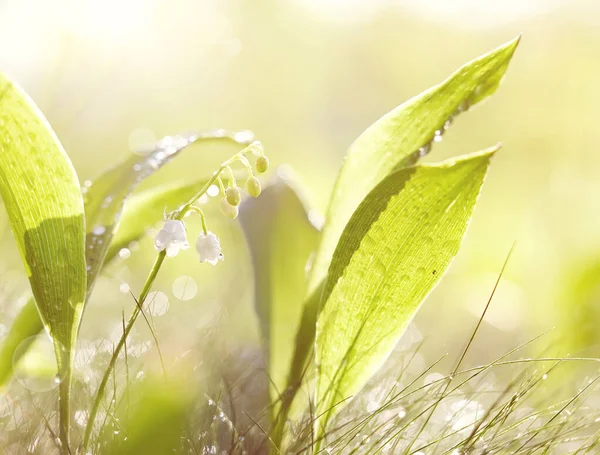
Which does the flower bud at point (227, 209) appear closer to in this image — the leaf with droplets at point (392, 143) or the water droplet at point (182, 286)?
the leaf with droplets at point (392, 143)

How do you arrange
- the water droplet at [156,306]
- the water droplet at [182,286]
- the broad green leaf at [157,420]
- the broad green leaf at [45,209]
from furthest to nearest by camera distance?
the water droplet at [182,286], the water droplet at [156,306], the broad green leaf at [45,209], the broad green leaf at [157,420]

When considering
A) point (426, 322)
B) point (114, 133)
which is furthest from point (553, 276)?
point (114, 133)

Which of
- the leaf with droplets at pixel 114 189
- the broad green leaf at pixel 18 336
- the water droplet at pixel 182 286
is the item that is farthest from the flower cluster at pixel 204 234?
the water droplet at pixel 182 286

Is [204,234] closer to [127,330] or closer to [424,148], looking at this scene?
[127,330]

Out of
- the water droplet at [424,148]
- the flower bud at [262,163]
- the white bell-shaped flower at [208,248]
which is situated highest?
the flower bud at [262,163]

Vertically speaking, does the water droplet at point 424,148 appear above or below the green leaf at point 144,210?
below

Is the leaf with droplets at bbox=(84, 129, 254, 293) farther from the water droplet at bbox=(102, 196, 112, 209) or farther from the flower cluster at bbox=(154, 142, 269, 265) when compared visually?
the flower cluster at bbox=(154, 142, 269, 265)

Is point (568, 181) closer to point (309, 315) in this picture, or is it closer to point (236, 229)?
point (236, 229)
